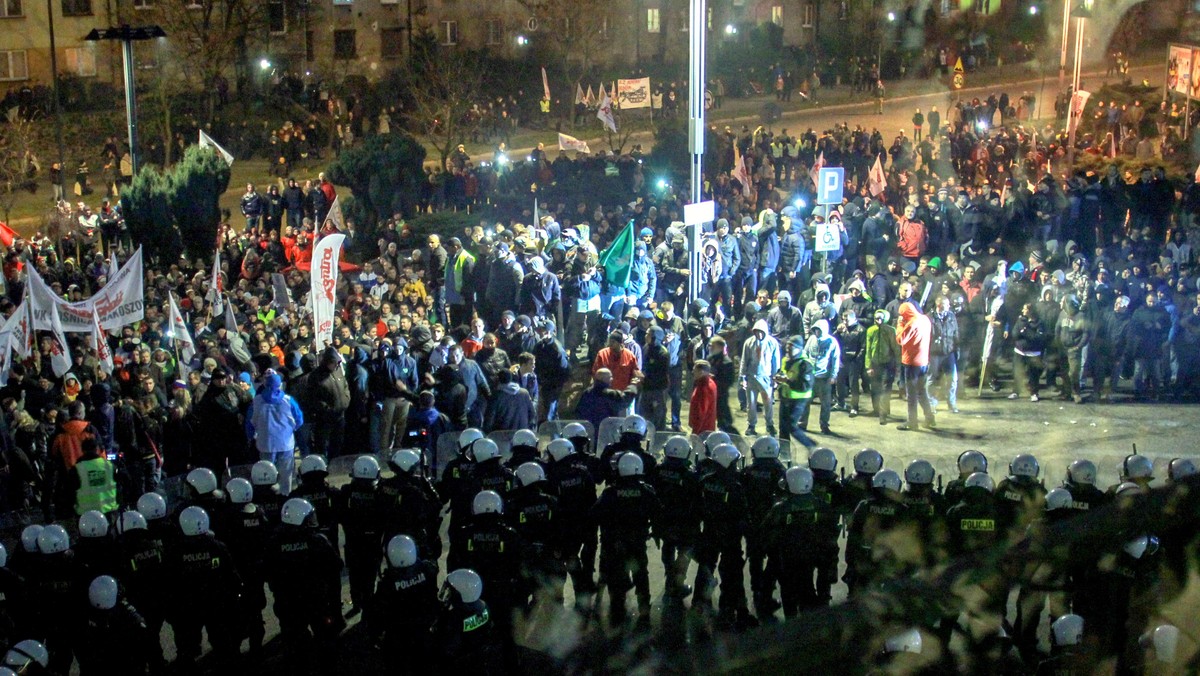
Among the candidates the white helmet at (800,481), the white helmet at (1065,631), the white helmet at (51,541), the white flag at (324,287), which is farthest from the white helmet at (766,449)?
the white flag at (324,287)

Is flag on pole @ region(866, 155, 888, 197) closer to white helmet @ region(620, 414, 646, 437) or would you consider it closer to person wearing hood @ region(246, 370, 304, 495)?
white helmet @ region(620, 414, 646, 437)

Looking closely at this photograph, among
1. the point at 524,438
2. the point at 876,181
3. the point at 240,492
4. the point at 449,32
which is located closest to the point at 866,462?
the point at 524,438

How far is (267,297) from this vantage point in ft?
64.0

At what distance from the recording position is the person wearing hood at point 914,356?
53.2 feet

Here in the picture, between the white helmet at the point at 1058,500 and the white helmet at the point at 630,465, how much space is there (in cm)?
318

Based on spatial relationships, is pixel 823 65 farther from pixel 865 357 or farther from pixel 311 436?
pixel 311 436

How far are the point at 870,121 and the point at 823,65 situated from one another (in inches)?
272

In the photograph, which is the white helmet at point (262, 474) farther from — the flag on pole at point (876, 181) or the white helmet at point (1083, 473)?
the flag on pole at point (876, 181)

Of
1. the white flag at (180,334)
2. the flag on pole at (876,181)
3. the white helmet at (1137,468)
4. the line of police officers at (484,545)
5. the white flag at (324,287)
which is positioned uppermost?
the flag on pole at (876,181)

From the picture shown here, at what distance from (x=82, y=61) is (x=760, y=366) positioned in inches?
1509

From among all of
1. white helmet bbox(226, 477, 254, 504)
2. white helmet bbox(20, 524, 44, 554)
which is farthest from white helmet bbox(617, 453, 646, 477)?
white helmet bbox(20, 524, 44, 554)

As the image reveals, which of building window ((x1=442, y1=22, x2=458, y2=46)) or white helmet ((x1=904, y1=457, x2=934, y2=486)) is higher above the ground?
building window ((x1=442, y1=22, x2=458, y2=46))

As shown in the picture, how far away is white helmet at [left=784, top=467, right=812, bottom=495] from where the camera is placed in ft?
34.5

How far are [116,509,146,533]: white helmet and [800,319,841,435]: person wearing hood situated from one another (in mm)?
7988
